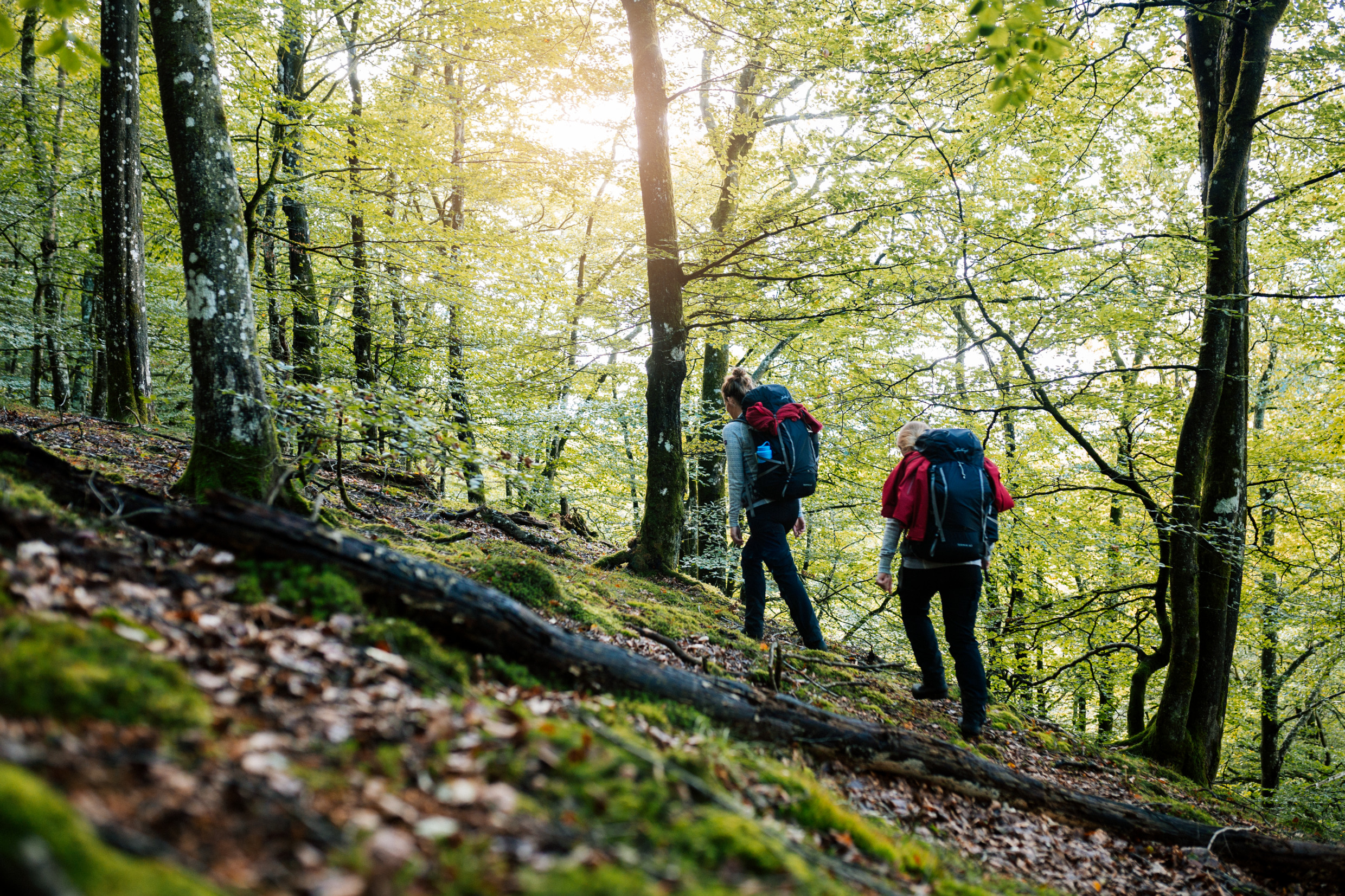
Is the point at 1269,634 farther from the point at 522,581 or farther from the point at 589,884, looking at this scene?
the point at 589,884

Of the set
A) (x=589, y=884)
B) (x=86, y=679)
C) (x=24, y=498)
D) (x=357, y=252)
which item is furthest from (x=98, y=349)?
(x=589, y=884)

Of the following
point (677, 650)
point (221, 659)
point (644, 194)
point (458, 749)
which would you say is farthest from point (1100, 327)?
point (221, 659)

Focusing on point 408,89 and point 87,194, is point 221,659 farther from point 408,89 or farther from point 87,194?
point 87,194

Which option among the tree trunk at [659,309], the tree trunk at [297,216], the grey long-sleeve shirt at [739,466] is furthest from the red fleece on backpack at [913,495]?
the tree trunk at [297,216]

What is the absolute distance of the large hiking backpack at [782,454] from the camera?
5992 millimetres

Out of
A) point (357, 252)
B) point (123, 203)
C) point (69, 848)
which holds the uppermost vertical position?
point (357, 252)

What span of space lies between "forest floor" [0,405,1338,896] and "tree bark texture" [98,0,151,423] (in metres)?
5.66

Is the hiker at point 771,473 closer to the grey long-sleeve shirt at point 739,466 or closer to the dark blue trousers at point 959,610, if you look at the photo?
the grey long-sleeve shirt at point 739,466

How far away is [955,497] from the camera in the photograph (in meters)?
5.39

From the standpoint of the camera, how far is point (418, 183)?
11789mm

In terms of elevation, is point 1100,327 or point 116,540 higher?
point 1100,327

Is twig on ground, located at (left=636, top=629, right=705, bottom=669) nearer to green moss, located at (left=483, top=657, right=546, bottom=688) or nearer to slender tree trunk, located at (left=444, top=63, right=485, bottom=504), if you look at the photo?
green moss, located at (left=483, top=657, right=546, bottom=688)

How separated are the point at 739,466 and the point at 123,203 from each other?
8155mm

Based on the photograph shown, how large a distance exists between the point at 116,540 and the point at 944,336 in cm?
1255
